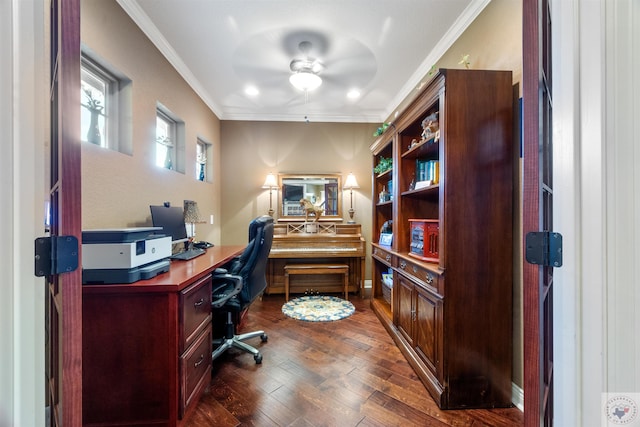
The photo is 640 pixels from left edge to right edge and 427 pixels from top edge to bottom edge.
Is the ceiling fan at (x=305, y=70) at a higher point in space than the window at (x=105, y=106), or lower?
higher

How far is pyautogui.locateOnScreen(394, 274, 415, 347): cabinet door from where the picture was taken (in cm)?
187

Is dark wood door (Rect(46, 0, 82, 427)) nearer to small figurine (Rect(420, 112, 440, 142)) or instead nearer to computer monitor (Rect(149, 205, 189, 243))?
computer monitor (Rect(149, 205, 189, 243))

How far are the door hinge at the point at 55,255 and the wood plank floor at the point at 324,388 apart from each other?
126cm

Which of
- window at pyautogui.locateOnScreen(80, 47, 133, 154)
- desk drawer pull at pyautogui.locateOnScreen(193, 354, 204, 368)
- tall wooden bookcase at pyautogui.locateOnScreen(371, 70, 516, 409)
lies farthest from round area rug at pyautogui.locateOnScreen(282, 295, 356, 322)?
window at pyautogui.locateOnScreen(80, 47, 133, 154)

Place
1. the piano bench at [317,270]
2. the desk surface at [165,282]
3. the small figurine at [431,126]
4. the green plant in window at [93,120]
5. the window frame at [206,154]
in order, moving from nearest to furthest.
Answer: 1. the desk surface at [165,282]
2. the green plant in window at [93,120]
3. the small figurine at [431,126]
4. the piano bench at [317,270]
5. the window frame at [206,154]

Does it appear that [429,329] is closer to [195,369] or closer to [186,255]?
[195,369]

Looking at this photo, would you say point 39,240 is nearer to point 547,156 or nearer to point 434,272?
point 547,156

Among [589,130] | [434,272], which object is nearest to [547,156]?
[589,130]

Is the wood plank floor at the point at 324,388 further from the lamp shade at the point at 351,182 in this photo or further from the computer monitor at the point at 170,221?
the lamp shade at the point at 351,182

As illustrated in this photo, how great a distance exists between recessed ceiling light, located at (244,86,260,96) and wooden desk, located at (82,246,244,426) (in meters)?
2.51

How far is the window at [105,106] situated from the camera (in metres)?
1.57

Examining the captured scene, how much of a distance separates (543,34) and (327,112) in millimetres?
3144

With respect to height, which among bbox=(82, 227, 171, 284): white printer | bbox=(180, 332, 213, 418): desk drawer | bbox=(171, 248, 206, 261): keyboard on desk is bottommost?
bbox=(180, 332, 213, 418): desk drawer

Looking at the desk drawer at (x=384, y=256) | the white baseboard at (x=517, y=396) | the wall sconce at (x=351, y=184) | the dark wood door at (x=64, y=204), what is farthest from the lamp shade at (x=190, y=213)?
the white baseboard at (x=517, y=396)
